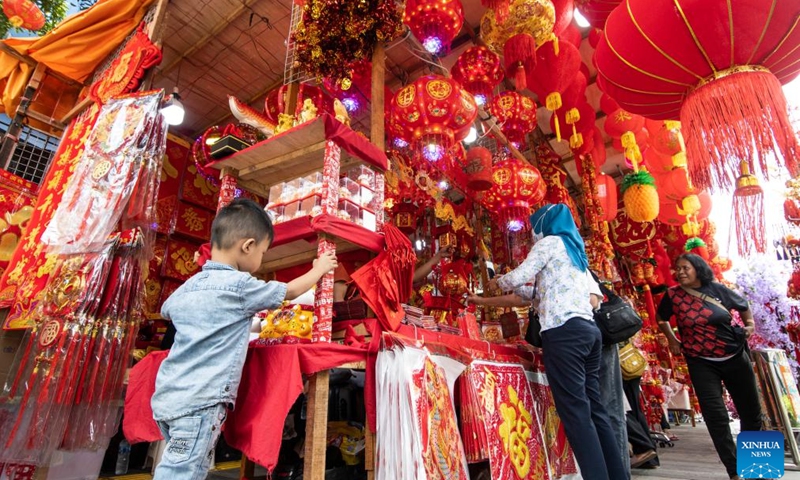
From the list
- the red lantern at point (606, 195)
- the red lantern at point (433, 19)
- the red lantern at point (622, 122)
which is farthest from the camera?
the red lantern at point (606, 195)

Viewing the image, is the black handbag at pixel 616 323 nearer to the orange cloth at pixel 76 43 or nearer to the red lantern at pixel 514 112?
the red lantern at pixel 514 112

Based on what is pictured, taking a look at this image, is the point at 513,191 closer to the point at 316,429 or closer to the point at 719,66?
the point at 719,66

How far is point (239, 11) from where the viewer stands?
445 cm

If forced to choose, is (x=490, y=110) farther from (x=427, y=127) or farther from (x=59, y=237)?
(x=59, y=237)

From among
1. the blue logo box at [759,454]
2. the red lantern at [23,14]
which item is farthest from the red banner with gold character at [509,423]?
the red lantern at [23,14]

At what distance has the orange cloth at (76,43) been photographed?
12.1 feet

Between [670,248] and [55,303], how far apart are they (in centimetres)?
1151

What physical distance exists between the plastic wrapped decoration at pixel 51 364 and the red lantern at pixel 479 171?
3.59 meters

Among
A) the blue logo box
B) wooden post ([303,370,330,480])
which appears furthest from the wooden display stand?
the blue logo box

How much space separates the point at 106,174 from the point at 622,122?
212 inches

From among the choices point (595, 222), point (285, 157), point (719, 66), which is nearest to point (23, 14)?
point (285, 157)

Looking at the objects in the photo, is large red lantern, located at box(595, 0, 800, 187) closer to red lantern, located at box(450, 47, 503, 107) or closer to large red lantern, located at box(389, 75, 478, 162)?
large red lantern, located at box(389, 75, 478, 162)

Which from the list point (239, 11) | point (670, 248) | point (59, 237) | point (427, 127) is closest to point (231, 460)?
point (59, 237)

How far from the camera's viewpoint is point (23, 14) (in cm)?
368
